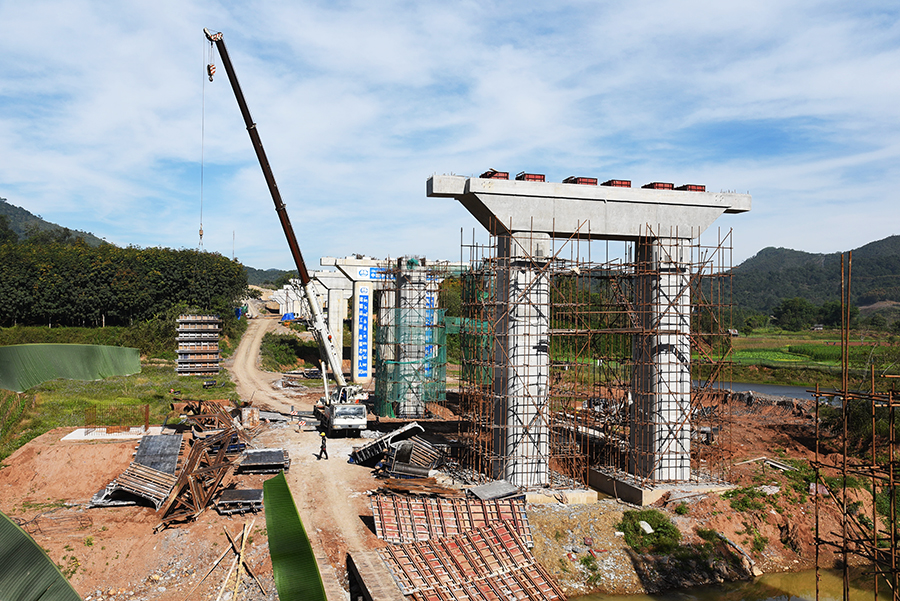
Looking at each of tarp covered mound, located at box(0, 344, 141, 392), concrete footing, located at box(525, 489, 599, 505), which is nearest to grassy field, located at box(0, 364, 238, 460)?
concrete footing, located at box(525, 489, 599, 505)

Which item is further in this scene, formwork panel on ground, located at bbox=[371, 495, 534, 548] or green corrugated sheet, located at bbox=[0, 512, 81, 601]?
formwork panel on ground, located at bbox=[371, 495, 534, 548]

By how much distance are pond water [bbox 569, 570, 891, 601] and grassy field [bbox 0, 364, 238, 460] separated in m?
23.3

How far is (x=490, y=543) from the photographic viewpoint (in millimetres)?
18031

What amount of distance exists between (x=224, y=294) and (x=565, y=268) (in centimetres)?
4630

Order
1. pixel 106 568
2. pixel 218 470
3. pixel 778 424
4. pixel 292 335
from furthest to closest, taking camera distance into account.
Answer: pixel 292 335 < pixel 778 424 < pixel 218 470 < pixel 106 568

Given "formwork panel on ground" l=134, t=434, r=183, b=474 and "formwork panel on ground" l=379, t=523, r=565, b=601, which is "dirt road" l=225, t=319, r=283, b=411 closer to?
"formwork panel on ground" l=134, t=434, r=183, b=474

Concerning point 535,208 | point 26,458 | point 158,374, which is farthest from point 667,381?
point 158,374

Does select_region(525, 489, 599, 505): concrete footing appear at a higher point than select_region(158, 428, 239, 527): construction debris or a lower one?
lower

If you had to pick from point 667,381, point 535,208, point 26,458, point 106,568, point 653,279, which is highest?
point 535,208

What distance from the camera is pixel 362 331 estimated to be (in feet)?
150

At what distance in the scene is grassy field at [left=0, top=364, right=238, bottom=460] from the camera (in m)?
26.9

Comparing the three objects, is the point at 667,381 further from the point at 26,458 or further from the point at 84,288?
the point at 84,288

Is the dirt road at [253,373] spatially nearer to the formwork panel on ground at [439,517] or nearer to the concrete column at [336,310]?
the concrete column at [336,310]

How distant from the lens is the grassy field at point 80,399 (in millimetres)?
26906
